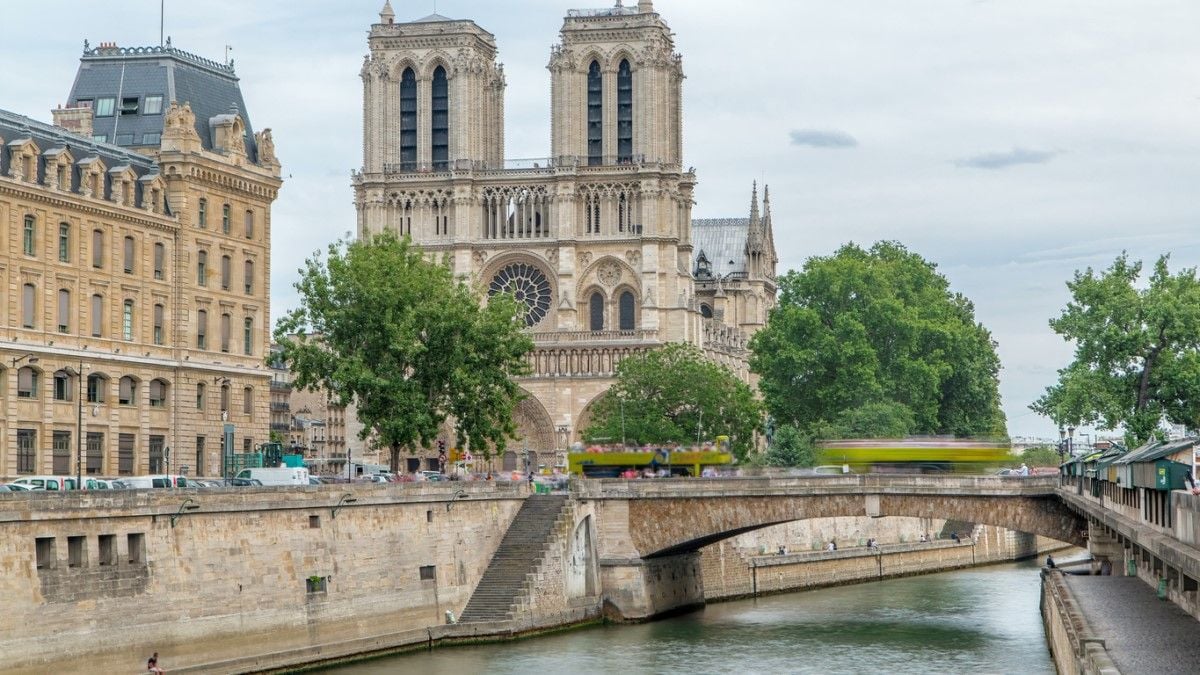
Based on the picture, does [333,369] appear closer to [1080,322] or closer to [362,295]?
[362,295]

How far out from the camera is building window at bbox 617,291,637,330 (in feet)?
493

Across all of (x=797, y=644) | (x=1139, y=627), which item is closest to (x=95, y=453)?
(x=797, y=644)

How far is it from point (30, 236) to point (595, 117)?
81417mm

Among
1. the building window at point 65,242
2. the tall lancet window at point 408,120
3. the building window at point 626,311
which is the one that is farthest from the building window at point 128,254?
the tall lancet window at point 408,120

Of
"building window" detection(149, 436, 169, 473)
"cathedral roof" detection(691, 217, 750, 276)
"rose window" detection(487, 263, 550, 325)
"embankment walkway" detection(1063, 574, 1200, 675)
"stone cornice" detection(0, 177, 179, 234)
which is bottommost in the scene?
"embankment walkway" detection(1063, 574, 1200, 675)

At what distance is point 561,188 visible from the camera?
15038 centimetres

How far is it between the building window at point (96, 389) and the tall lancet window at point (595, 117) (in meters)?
76.7

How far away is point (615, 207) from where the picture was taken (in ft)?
492

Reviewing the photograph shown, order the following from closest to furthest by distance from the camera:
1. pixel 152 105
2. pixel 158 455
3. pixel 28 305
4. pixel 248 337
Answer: pixel 28 305 → pixel 158 455 → pixel 152 105 → pixel 248 337

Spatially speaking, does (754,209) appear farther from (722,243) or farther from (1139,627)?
(1139,627)

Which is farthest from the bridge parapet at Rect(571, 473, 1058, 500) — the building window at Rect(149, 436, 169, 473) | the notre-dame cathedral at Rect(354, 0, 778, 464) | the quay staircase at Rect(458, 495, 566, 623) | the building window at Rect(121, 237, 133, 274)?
the notre-dame cathedral at Rect(354, 0, 778, 464)

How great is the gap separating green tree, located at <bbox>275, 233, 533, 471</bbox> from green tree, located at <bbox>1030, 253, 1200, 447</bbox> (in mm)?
34004

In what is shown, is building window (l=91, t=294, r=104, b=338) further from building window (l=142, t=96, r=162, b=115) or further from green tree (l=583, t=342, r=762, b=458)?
green tree (l=583, t=342, r=762, b=458)

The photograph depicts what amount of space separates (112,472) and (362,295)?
41.4 ft
